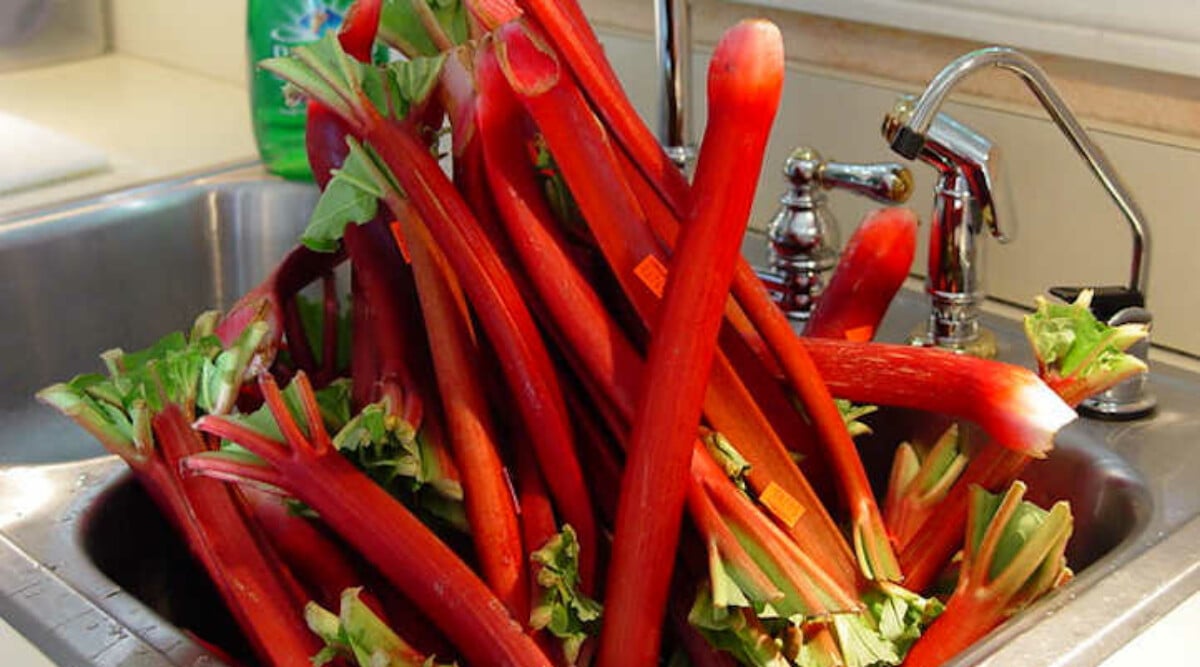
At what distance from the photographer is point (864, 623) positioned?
659mm

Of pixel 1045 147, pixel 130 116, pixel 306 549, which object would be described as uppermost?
pixel 1045 147

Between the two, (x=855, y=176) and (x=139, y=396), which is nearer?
(x=139, y=396)

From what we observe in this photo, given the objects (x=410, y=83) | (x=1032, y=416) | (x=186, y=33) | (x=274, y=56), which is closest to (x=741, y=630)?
(x=1032, y=416)

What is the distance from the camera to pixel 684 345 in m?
0.60

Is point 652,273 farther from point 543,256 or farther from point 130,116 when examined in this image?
point 130,116

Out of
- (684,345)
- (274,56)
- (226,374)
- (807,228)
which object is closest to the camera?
(684,345)

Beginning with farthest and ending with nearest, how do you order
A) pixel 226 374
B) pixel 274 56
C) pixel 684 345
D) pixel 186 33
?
pixel 186 33 → pixel 274 56 → pixel 226 374 → pixel 684 345

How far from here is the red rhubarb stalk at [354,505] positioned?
0.63 meters

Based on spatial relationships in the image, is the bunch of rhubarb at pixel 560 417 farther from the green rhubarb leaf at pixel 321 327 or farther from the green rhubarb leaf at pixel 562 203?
the green rhubarb leaf at pixel 321 327

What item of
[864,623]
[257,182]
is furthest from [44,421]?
[864,623]

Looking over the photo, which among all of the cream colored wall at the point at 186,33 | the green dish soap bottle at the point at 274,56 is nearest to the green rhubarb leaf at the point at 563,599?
the green dish soap bottle at the point at 274,56

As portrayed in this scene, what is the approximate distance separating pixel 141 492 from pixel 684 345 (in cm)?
36

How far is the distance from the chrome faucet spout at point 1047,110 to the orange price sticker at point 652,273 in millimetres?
200

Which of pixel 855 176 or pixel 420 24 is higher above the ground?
pixel 420 24
